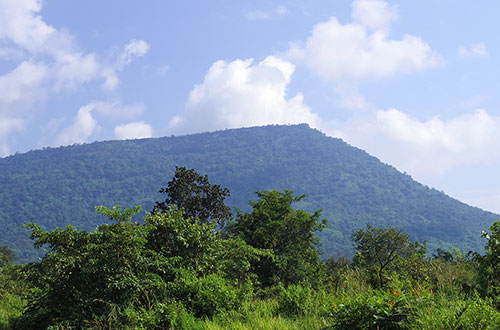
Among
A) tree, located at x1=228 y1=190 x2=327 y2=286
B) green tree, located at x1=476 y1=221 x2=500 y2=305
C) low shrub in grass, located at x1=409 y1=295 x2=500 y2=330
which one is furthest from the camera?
tree, located at x1=228 y1=190 x2=327 y2=286

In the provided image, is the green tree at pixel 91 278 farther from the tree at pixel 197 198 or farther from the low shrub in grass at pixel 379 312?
the tree at pixel 197 198

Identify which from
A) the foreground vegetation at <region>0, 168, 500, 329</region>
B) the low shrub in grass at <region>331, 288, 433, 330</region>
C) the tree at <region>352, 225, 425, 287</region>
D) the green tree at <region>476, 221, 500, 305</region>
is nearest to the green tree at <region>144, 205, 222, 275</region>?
the foreground vegetation at <region>0, 168, 500, 329</region>

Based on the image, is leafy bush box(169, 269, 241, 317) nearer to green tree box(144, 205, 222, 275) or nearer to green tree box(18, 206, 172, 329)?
green tree box(18, 206, 172, 329)

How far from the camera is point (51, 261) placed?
827cm

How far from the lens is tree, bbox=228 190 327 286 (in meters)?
21.6

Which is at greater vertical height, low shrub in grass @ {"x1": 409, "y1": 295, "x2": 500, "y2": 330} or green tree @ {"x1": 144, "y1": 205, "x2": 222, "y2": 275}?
green tree @ {"x1": 144, "y1": 205, "x2": 222, "y2": 275}

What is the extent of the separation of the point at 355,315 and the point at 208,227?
19.7 ft

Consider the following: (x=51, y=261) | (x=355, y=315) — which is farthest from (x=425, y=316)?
(x=51, y=261)

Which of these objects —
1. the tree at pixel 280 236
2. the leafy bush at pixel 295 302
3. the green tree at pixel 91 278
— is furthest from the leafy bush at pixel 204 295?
the tree at pixel 280 236

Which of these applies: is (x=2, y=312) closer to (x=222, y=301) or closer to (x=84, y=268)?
(x=84, y=268)

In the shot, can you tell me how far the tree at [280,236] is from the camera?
850 inches

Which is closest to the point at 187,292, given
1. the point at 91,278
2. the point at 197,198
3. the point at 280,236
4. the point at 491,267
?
the point at 91,278

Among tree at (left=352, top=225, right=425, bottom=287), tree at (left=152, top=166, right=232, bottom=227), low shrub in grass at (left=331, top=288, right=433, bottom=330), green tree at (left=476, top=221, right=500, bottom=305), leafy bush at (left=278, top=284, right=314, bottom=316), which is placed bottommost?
tree at (left=352, top=225, right=425, bottom=287)

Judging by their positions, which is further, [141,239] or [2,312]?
[2,312]
